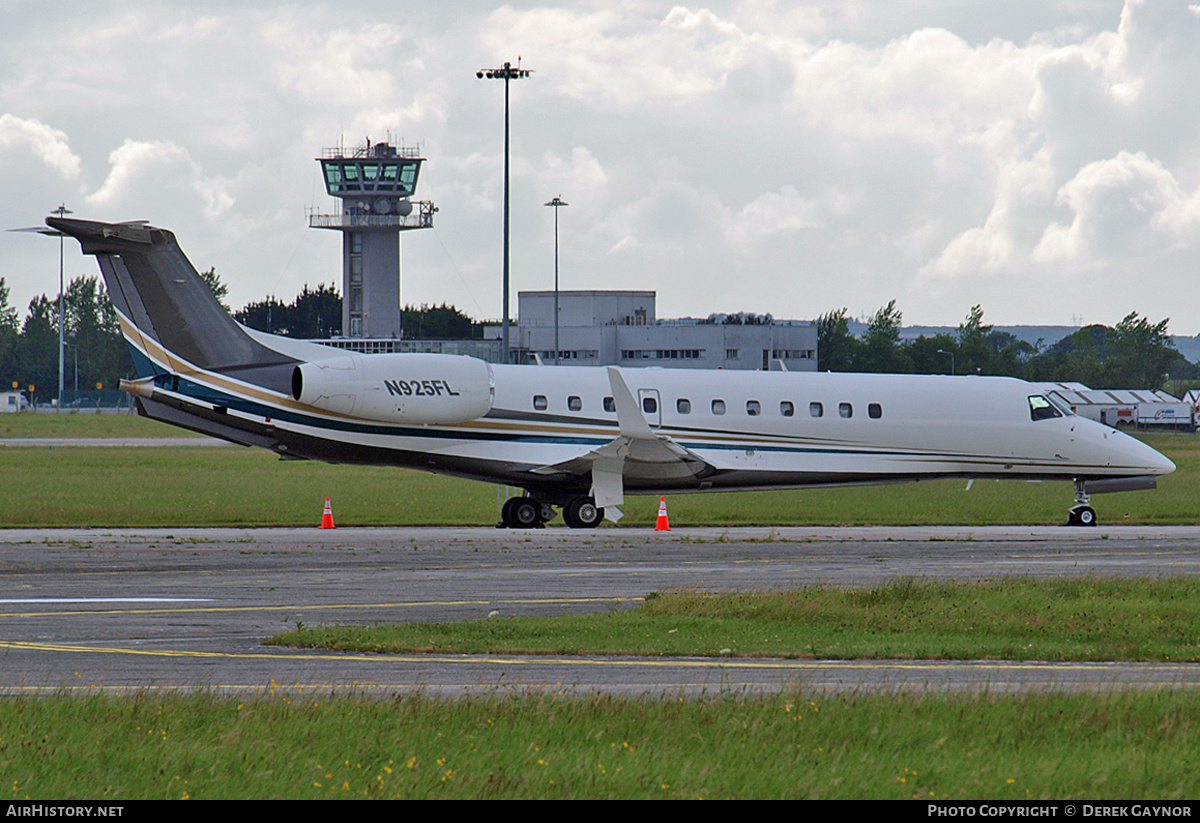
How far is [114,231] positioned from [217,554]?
777 cm

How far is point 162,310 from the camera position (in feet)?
88.9

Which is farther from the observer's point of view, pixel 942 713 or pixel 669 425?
pixel 669 425

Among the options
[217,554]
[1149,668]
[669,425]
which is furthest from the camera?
[669,425]

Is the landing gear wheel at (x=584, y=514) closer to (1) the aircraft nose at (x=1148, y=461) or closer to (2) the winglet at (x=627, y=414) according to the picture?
(2) the winglet at (x=627, y=414)

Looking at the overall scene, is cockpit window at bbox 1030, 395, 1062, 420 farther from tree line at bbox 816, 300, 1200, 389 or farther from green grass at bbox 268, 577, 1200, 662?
tree line at bbox 816, 300, 1200, 389

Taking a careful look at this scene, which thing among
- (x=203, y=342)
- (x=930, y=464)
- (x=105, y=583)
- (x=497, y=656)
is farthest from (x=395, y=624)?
(x=930, y=464)

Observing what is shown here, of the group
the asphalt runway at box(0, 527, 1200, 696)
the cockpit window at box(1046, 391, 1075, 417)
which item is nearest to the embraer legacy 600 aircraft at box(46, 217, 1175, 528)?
the cockpit window at box(1046, 391, 1075, 417)

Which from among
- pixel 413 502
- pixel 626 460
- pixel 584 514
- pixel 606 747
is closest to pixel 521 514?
pixel 584 514

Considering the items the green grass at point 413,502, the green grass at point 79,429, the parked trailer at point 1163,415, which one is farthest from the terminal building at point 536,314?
the green grass at point 413,502

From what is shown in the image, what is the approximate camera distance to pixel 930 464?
30.7 metres

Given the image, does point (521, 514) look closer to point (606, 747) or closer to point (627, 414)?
point (627, 414)

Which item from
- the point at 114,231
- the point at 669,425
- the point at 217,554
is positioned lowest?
the point at 217,554

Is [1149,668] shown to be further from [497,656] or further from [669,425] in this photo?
[669,425]

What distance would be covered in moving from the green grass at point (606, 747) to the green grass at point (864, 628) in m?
3.10
